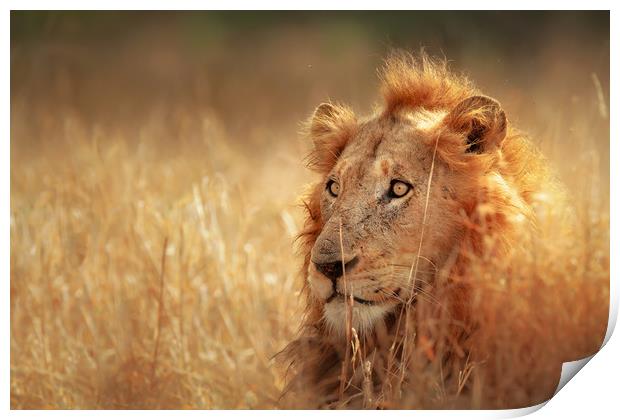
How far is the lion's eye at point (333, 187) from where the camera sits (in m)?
3.20

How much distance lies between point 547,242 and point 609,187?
0.53m

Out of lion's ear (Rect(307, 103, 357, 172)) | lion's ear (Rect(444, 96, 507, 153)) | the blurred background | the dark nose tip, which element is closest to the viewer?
the dark nose tip

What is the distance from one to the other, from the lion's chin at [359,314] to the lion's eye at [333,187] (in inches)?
15.2

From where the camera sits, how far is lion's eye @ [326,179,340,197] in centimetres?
320

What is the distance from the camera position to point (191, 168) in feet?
20.6

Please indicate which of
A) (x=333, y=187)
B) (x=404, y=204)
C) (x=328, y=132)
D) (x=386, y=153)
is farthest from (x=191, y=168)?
(x=404, y=204)

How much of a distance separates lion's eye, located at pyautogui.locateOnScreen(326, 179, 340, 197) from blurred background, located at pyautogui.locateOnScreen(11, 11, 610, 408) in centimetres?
44

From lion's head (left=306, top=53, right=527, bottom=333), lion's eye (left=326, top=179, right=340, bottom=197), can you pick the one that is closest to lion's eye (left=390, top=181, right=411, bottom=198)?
lion's head (left=306, top=53, right=527, bottom=333)

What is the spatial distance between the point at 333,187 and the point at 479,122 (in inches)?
20.1

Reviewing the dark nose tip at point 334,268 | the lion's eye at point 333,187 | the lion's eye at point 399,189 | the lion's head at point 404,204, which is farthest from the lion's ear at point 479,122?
the dark nose tip at point 334,268

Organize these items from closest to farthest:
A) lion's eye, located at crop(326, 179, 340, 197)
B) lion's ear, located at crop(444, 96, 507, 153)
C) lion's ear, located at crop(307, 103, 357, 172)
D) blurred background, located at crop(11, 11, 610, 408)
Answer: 1. lion's ear, located at crop(444, 96, 507, 153)
2. lion's eye, located at crop(326, 179, 340, 197)
3. lion's ear, located at crop(307, 103, 357, 172)
4. blurred background, located at crop(11, 11, 610, 408)

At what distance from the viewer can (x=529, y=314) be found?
3.01 metres

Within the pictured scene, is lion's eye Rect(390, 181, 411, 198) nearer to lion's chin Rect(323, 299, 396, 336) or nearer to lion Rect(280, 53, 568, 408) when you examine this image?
lion Rect(280, 53, 568, 408)
